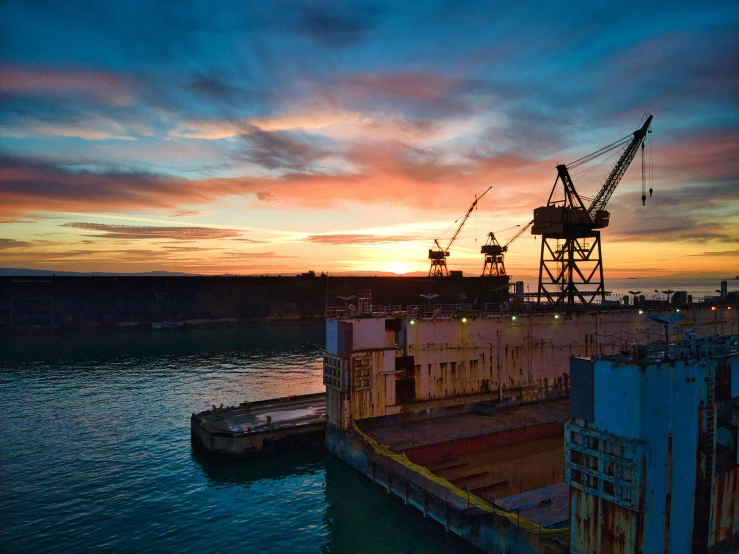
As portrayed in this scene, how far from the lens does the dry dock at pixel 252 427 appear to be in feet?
112

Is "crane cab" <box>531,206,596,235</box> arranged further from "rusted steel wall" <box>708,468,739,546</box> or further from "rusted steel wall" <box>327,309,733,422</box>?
"rusted steel wall" <box>708,468,739,546</box>

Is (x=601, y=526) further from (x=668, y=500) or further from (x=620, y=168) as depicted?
(x=620, y=168)

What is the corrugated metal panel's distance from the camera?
17.4 meters

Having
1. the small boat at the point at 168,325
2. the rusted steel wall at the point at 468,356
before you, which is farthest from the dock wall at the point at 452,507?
the small boat at the point at 168,325

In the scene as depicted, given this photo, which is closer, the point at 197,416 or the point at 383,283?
the point at 197,416

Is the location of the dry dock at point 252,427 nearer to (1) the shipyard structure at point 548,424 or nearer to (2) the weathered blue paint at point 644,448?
(1) the shipyard structure at point 548,424

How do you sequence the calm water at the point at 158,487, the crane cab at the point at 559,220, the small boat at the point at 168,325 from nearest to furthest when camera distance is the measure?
the calm water at the point at 158,487 < the crane cab at the point at 559,220 < the small boat at the point at 168,325

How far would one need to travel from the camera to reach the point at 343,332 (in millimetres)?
34094

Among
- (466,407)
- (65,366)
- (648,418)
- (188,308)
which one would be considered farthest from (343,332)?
(188,308)

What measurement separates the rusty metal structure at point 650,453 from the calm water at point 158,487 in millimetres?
8204

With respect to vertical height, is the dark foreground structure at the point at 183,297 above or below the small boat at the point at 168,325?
above

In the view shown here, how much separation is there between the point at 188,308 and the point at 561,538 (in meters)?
113

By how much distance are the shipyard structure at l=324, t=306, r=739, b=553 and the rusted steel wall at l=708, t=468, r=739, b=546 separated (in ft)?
0.25

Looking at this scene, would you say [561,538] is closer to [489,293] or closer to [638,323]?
[638,323]
